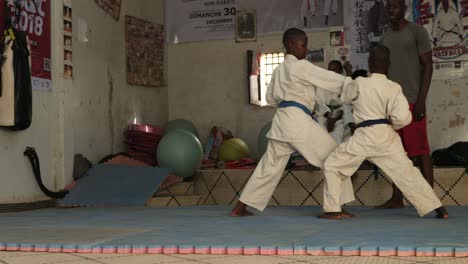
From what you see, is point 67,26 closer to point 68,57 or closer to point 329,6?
point 68,57

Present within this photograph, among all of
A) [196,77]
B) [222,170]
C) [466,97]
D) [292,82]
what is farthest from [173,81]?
[292,82]

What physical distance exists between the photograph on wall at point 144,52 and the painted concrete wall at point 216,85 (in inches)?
12.1

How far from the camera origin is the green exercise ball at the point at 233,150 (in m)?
8.23

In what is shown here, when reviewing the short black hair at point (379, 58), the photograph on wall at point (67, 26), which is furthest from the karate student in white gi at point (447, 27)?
the photograph on wall at point (67, 26)

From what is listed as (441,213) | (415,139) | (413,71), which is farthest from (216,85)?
(441,213)

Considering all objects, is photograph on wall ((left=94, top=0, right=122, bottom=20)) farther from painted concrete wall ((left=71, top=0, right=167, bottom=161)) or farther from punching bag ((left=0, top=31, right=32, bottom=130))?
punching bag ((left=0, top=31, right=32, bottom=130))

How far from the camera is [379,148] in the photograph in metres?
4.71

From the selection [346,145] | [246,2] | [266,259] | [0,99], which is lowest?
[266,259]

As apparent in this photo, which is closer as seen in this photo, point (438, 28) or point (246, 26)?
point (438, 28)

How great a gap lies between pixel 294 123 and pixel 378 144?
1.93ft

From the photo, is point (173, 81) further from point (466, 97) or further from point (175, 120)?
point (466, 97)

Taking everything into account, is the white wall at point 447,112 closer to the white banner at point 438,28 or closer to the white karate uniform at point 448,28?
the white banner at point 438,28

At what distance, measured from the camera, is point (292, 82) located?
488 centimetres

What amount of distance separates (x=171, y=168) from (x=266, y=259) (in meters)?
4.23
